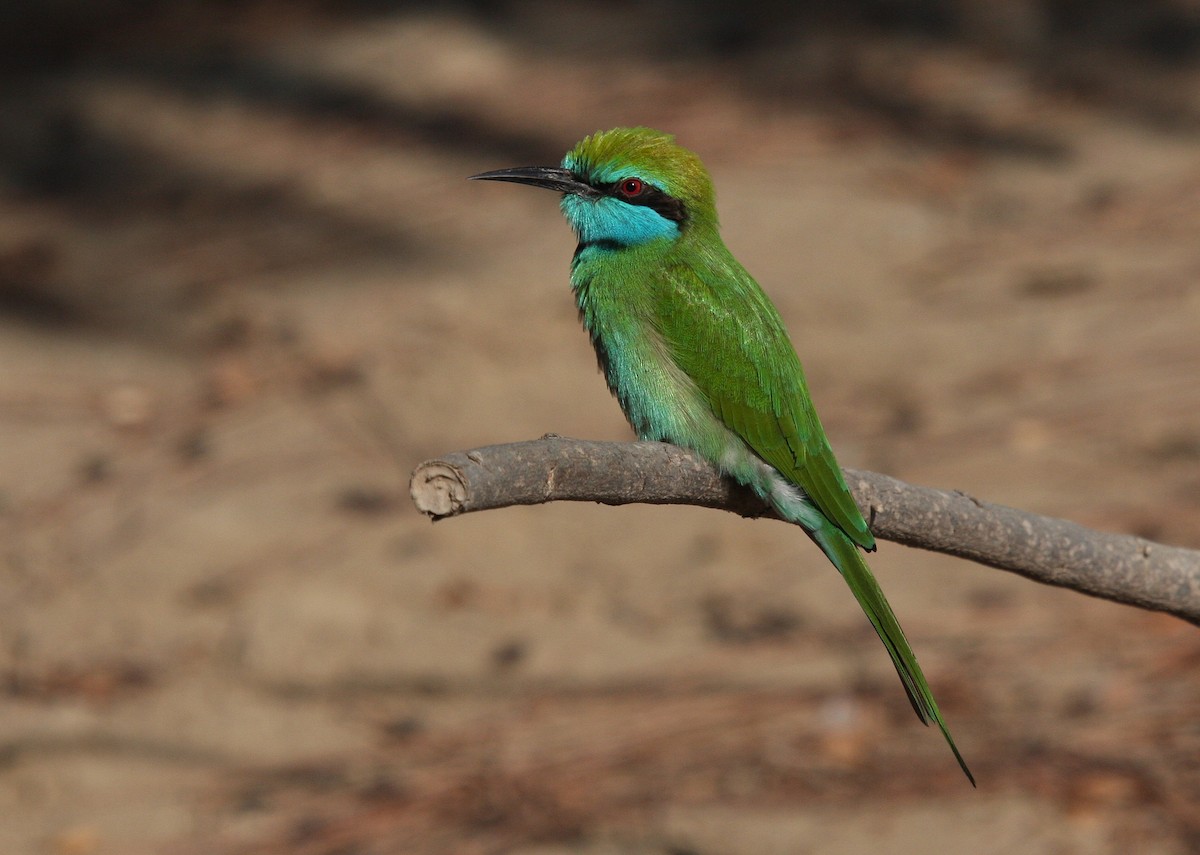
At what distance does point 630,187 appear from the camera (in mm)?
3422

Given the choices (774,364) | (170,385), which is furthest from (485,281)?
(774,364)

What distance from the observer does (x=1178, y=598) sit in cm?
282

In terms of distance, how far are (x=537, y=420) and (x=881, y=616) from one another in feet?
9.50

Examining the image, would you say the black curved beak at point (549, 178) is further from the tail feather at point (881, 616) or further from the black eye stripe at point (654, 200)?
the tail feather at point (881, 616)

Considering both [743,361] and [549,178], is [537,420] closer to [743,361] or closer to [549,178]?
[549,178]

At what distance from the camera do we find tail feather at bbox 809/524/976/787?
2738 millimetres

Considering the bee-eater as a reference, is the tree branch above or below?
below

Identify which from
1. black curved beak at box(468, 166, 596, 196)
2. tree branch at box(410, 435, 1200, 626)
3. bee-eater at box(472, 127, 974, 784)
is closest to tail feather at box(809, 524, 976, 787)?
bee-eater at box(472, 127, 974, 784)

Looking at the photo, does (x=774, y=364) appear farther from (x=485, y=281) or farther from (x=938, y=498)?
(x=485, y=281)

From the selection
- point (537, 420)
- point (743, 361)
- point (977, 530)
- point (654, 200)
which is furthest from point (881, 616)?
point (537, 420)

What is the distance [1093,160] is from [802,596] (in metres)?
3.03

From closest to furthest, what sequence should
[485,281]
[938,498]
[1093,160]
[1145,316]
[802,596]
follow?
[938,498]
[802,596]
[1145,316]
[485,281]
[1093,160]

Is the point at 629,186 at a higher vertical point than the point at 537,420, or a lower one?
lower

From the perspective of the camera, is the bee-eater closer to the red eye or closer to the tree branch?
the red eye
